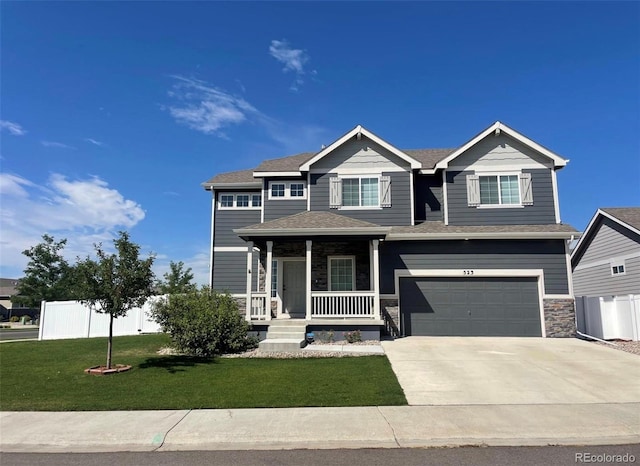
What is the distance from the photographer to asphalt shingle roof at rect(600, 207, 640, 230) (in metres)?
18.1

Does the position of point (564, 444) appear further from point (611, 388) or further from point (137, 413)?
point (137, 413)

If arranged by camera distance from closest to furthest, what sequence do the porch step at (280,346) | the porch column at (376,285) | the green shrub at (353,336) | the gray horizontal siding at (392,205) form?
the porch step at (280,346), the green shrub at (353,336), the porch column at (376,285), the gray horizontal siding at (392,205)

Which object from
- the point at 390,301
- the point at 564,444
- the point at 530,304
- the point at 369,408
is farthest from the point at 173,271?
the point at 564,444

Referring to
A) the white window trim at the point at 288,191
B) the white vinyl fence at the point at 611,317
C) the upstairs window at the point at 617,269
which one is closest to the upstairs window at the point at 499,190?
the white vinyl fence at the point at 611,317

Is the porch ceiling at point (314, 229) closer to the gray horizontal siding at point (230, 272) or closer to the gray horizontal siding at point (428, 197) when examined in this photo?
the gray horizontal siding at point (428, 197)

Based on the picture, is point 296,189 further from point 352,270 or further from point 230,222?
point 352,270

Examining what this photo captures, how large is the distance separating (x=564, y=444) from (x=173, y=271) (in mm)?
30972

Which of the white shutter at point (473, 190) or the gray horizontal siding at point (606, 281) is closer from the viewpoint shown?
the white shutter at point (473, 190)

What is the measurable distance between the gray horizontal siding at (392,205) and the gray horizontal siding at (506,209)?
1.64 m

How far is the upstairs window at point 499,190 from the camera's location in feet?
51.5

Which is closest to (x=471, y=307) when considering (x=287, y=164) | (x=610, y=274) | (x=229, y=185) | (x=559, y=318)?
(x=559, y=318)

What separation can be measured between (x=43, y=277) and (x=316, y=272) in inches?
1337

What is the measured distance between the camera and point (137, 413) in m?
6.56

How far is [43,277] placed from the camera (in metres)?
38.3
